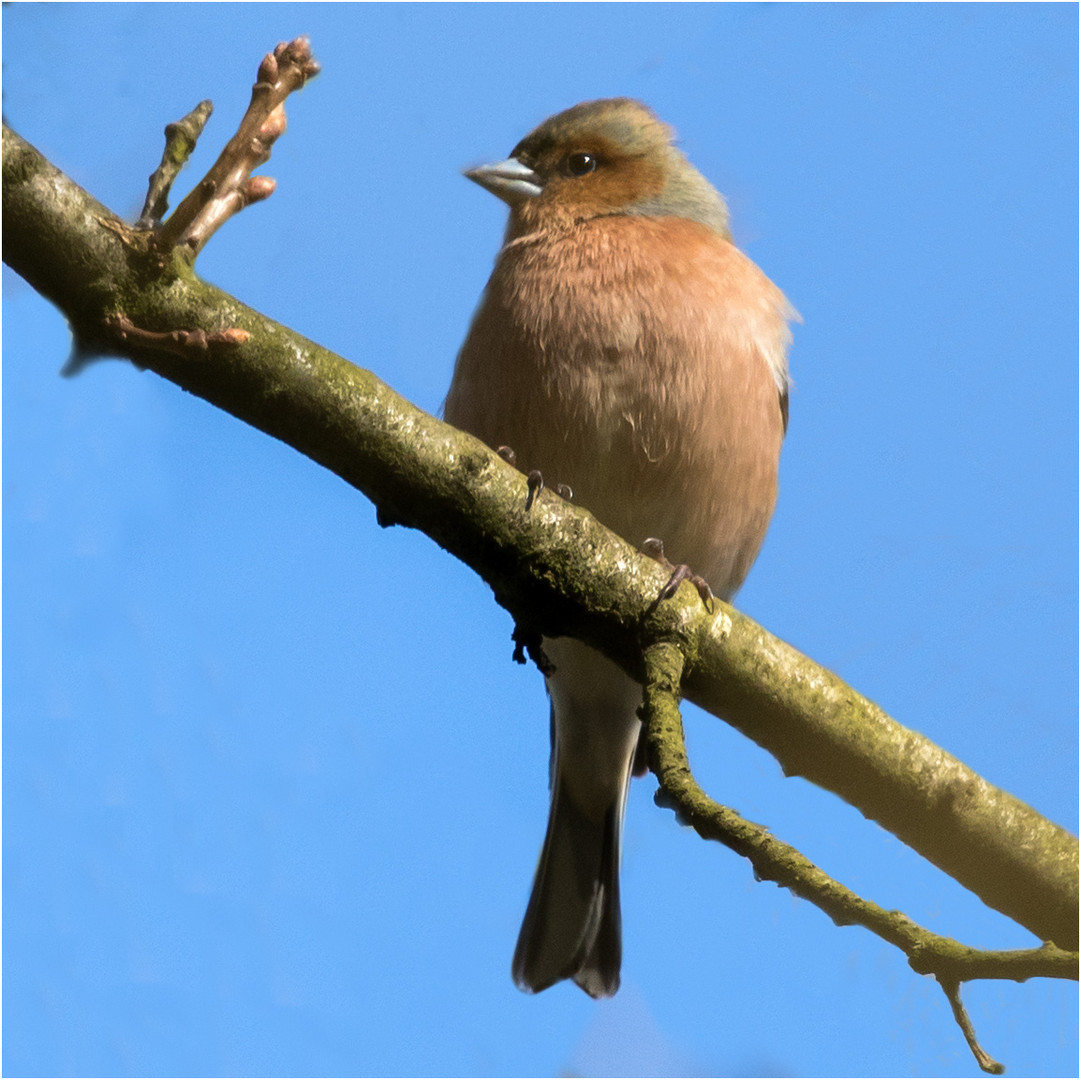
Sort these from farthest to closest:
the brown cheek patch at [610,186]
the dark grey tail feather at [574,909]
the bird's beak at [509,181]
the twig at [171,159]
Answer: the bird's beak at [509,181]
the brown cheek patch at [610,186]
the dark grey tail feather at [574,909]
the twig at [171,159]

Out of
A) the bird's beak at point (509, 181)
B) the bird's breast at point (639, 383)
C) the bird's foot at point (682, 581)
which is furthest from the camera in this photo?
the bird's beak at point (509, 181)

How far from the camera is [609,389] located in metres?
4.19

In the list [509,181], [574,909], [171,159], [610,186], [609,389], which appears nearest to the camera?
[171,159]

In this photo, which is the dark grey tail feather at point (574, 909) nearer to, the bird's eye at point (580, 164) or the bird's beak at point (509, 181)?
the bird's beak at point (509, 181)

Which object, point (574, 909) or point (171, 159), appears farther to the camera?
point (574, 909)

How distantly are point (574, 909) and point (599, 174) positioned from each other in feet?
9.89

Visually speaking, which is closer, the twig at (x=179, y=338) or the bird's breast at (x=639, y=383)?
the twig at (x=179, y=338)

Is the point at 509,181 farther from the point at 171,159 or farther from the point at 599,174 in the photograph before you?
the point at 171,159

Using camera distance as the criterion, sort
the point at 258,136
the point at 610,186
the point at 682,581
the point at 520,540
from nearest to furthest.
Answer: the point at 258,136 → the point at 520,540 → the point at 682,581 → the point at 610,186

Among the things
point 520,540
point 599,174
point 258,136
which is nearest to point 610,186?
point 599,174

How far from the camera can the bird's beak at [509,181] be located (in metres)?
5.11

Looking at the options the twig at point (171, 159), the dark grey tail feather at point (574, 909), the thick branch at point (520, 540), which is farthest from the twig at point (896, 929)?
the dark grey tail feather at point (574, 909)

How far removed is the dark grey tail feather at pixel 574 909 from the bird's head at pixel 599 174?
2435 mm

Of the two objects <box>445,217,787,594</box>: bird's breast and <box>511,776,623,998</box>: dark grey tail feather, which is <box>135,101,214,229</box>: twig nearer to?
<box>445,217,787,594</box>: bird's breast
